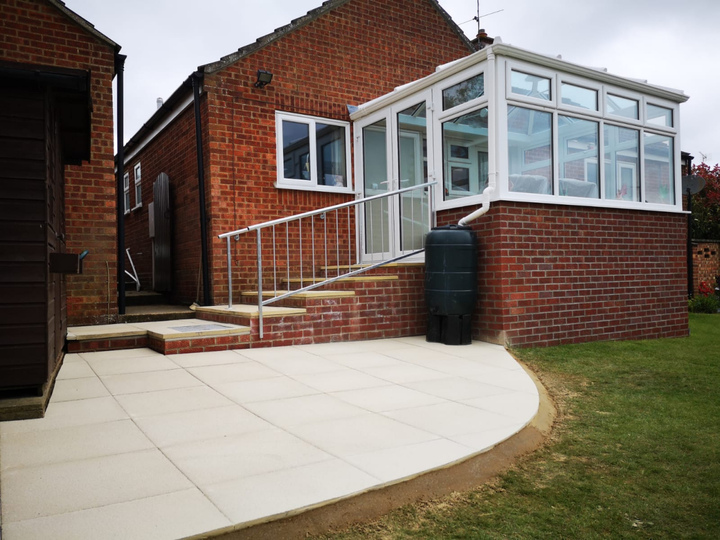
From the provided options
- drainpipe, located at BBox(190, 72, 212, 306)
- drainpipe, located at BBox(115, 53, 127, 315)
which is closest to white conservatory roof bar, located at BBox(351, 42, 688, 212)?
drainpipe, located at BBox(190, 72, 212, 306)

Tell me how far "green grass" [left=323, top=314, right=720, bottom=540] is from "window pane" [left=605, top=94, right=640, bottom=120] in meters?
3.98

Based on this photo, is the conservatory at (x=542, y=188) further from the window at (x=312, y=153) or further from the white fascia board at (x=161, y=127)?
the white fascia board at (x=161, y=127)

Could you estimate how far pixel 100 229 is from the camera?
6844 millimetres

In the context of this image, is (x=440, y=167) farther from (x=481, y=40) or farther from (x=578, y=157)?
(x=481, y=40)

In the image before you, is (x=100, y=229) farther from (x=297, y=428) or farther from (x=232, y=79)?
(x=297, y=428)

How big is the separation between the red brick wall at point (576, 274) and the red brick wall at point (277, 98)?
2004mm

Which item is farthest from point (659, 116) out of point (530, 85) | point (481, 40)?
point (481, 40)


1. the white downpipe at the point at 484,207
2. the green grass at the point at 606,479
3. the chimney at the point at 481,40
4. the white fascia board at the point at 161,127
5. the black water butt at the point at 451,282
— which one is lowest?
the green grass at the point at 606,479

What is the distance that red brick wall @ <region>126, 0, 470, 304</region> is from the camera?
303 inches

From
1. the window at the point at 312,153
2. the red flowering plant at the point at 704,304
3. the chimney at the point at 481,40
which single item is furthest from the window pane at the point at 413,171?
the red flowering plant at the point at 704,304

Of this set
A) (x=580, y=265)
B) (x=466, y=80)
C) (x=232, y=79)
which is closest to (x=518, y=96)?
(x=466, y=80)

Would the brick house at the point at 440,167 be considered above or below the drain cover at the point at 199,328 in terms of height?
above

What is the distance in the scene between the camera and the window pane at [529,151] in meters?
6.49

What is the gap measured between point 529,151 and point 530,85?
2.54ft
